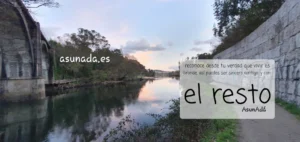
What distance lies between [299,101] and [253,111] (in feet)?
5.07

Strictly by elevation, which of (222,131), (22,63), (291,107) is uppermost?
(22,63)

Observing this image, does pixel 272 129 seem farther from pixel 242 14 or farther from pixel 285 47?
pixel 242 14

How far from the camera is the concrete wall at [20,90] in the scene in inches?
1088

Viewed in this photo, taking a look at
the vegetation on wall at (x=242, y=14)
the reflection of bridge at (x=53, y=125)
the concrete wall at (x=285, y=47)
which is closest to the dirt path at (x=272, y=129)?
the concrete wall at (x=285, y=47)

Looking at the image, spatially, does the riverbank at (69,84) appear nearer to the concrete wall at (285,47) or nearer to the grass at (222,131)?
the concrete wall at (285,47)

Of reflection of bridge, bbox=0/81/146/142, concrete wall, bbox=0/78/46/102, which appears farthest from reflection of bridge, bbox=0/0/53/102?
reflection of bridge, bbox=0/81/146/142

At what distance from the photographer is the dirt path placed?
5.48m

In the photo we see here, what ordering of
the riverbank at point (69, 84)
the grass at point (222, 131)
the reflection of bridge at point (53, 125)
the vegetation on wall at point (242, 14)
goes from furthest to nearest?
the riverbank at point (69, 84) < the vegetation on wall at point (242, 14) < the reflection of bridge at point (53, 125) < the grass at point (222, 131)

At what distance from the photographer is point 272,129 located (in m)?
6.21

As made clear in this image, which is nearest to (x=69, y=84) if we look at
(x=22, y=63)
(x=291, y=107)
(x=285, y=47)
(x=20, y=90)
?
(x=22, y=63)

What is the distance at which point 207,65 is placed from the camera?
27703 millimetres

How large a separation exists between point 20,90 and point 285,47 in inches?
1113

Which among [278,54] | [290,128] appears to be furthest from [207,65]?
[290,128]

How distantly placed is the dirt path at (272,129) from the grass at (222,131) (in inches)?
7.1
